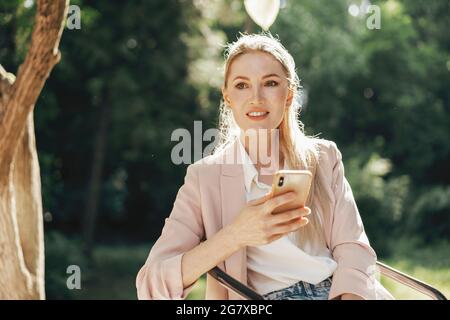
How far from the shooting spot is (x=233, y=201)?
211 centimetres

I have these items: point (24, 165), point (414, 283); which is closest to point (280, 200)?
point (414, 283)

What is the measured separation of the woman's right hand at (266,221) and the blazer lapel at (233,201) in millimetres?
246

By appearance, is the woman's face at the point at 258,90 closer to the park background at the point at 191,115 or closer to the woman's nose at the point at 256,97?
the woman's nose at the point at 256,97

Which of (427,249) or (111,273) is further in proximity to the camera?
(427,249)

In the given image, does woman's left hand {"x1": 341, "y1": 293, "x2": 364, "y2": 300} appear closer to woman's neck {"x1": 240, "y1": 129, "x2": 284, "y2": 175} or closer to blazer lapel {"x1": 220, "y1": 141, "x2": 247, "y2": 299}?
blazer lapel {"x1": 220, "y1": 141, "x2": 247, "y2": 299}

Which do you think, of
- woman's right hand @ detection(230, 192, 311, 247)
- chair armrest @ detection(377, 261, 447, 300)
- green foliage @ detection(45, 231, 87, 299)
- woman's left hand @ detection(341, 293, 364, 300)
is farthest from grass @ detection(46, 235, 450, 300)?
woman's right hand @ detection(230, 192, 311, 247)

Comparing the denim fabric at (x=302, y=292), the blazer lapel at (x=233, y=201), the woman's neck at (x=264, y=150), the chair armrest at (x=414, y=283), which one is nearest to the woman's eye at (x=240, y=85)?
the woman's neck at (x=264, y=150)
